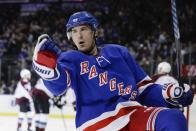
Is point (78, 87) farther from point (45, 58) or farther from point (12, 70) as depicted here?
point (12, 70)

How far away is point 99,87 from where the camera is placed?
8.27 feet

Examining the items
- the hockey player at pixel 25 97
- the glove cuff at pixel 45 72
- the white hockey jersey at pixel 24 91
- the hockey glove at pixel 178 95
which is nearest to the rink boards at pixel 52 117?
the hockey player at pixel 25 97

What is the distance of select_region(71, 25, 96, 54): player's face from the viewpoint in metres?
2.56

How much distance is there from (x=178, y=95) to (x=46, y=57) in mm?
735

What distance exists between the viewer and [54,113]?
845 centimetres

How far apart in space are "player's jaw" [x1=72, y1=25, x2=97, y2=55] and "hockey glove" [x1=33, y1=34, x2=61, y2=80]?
0.22 m

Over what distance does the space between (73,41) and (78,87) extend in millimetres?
253

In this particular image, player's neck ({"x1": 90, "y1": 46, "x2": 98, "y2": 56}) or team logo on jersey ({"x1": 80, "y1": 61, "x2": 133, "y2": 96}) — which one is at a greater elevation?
player's neck ({"x1": 90, "y1": 46, "x2": 98, "y2": 56})

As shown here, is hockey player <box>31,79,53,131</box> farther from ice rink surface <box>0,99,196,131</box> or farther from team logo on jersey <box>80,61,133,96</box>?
team logo on jersey <box>80,61,133,96</box>

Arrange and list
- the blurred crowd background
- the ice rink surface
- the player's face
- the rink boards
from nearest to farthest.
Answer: the player's face
the ice rink surface
the rink boards
the blurred crowd background

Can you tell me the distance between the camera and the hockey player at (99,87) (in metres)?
2.45

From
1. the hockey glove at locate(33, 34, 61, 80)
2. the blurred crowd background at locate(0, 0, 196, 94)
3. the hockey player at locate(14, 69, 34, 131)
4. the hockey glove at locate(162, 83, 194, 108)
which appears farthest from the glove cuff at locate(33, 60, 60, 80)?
the blurred crowd background at locate(0, 0, 196, 94)

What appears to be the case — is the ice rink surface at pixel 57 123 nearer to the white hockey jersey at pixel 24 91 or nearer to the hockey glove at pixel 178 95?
the white hockey jersey at pixel 24 91

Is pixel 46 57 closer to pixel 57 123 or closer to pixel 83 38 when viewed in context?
pixel 83 38
